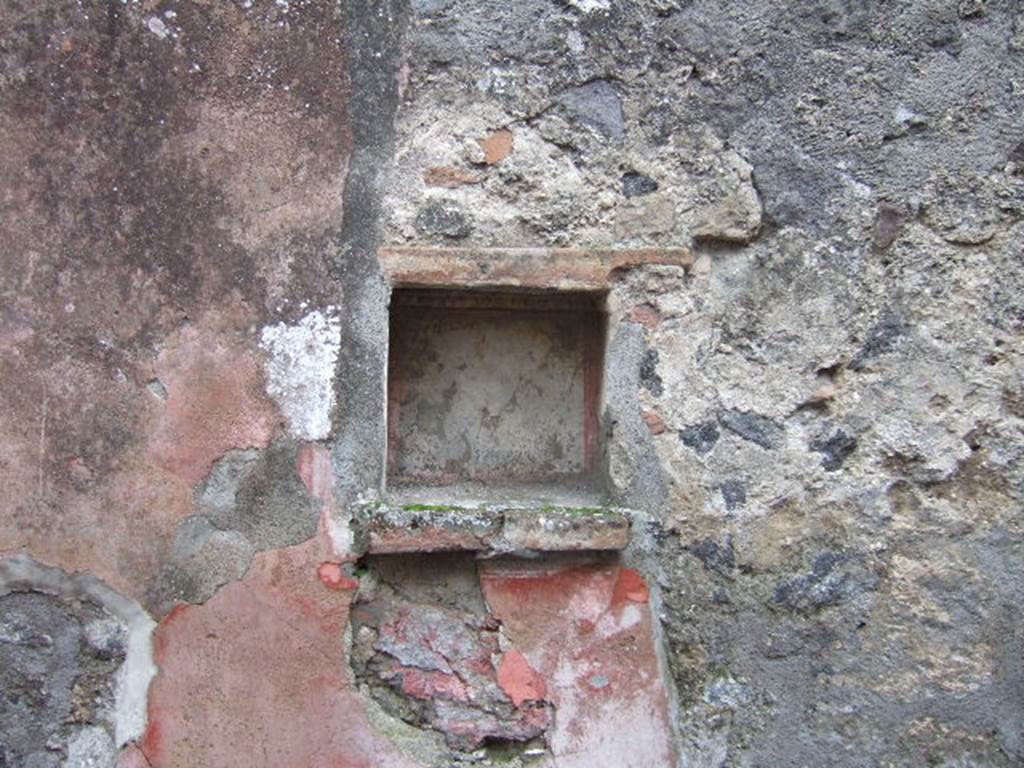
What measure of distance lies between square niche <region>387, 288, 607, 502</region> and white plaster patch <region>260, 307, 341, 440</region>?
0.24 meters

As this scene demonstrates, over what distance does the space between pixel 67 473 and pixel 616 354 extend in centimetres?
120

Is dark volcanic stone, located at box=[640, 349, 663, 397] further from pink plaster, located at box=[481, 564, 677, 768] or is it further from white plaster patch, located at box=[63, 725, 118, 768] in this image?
white plaster patch, located at box=[63, 725, 118, 768]

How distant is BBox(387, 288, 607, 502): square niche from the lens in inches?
88.2

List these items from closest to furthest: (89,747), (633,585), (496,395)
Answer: (89,747) → (633,585) → (496,395)

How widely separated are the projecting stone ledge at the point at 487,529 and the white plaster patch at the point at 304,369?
0.73 feet

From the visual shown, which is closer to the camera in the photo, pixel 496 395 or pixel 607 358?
pixel 607 358

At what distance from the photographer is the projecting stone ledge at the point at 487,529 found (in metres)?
1.98

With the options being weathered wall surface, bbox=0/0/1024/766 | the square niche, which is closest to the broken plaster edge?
weathered wall surface, bbox=0/0/1024/766

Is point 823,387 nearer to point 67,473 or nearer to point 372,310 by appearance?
point 372,310

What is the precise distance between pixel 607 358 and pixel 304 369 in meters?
0.67

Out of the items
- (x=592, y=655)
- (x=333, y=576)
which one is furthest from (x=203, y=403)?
(x=592, y=655)

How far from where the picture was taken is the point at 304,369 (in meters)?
2.01

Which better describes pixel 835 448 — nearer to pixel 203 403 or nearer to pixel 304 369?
pixel 304 369

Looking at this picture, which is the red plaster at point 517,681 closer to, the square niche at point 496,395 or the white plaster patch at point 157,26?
the square niche at point 496,395
